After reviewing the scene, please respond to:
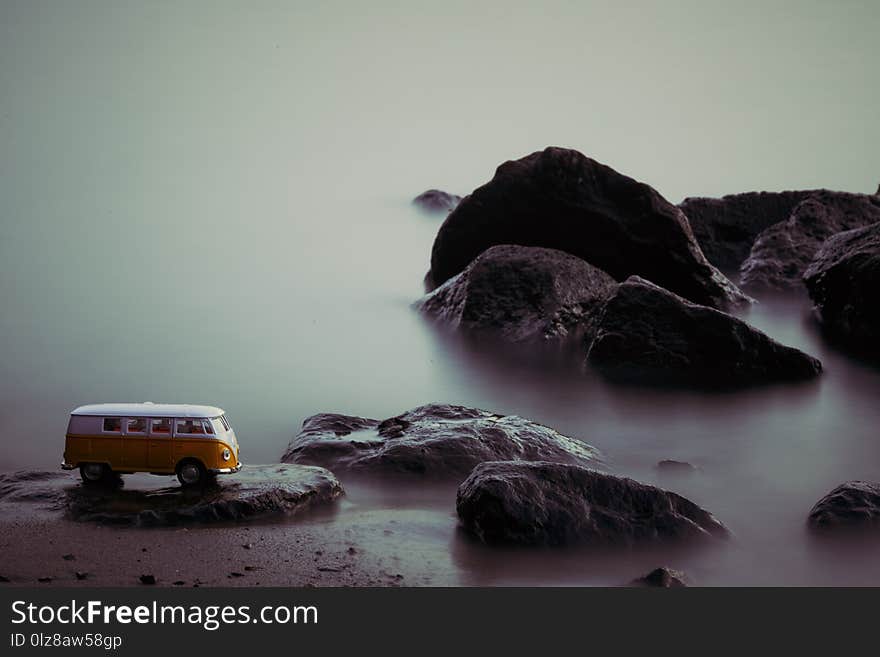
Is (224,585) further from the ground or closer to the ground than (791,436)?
closer to the ground

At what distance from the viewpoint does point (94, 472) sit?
40.8 ft

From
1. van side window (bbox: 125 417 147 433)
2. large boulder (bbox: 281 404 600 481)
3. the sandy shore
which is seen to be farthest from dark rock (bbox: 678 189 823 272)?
van side window (bbox: 125 417 147 433)

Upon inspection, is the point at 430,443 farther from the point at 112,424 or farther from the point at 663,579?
the point at 663,579

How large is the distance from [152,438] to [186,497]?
75 centimetres

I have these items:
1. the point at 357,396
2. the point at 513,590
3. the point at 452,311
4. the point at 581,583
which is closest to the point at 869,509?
the point at 581,583

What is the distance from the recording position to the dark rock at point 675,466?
1498 cm

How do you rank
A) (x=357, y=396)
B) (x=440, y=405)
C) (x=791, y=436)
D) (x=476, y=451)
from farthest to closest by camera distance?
(x=357, y=396)
(x=791, y=436)
(x=440, y=405)
(x=476, y=451)

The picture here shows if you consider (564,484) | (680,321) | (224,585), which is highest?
(680,321)

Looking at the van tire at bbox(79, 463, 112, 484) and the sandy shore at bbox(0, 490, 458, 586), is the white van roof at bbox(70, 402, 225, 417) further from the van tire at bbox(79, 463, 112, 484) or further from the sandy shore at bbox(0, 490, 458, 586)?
the sandy shore at bbox(0, 490, 458, 586)

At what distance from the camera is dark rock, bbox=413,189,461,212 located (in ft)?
159

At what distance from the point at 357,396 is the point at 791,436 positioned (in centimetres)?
732

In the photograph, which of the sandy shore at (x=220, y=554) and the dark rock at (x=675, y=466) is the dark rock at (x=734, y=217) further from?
the sandy shore at (x=220, y=554)

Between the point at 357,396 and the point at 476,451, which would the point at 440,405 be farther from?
the point at 357,396

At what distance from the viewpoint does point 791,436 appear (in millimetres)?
17172
